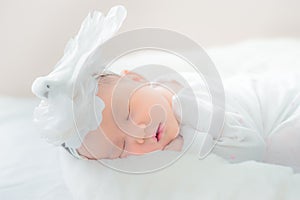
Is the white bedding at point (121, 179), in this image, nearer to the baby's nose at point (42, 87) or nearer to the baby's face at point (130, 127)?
the baby's face at point (130, 127)

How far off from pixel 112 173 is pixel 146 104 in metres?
0.15

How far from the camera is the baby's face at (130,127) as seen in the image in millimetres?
951

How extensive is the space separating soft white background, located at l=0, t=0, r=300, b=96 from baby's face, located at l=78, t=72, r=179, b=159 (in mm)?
571

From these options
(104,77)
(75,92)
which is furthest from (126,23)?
(75,92)

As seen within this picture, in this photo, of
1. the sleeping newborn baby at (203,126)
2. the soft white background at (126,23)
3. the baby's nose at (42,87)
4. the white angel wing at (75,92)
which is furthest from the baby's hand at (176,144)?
the soft white background at (126,23)

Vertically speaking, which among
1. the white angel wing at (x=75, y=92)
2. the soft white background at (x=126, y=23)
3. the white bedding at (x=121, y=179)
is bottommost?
the white bedding at (x=121, y=179)

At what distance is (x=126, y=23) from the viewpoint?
1561mm

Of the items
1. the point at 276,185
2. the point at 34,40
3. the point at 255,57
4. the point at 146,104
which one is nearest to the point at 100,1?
the point at 34,40

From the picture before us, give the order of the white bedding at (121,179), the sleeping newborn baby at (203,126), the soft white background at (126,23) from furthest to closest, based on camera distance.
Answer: the soft white background at (126,23)
the sleeping newborn baby at (203,126)
the white bedding at (121,179)

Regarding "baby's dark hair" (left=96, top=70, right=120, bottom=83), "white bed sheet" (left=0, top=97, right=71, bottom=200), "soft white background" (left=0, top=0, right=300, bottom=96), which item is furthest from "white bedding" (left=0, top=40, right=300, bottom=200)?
"soft white background" (left=0, top=0, right=300, bottom=96)

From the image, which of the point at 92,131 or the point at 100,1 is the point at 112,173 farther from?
the point at 100,1

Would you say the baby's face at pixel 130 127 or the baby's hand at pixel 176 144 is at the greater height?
the baby's face at pixel 130 127

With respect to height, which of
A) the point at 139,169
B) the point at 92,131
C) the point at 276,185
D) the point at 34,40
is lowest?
the point at 276,185

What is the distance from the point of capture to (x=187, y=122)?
A: 1000 millimetres
